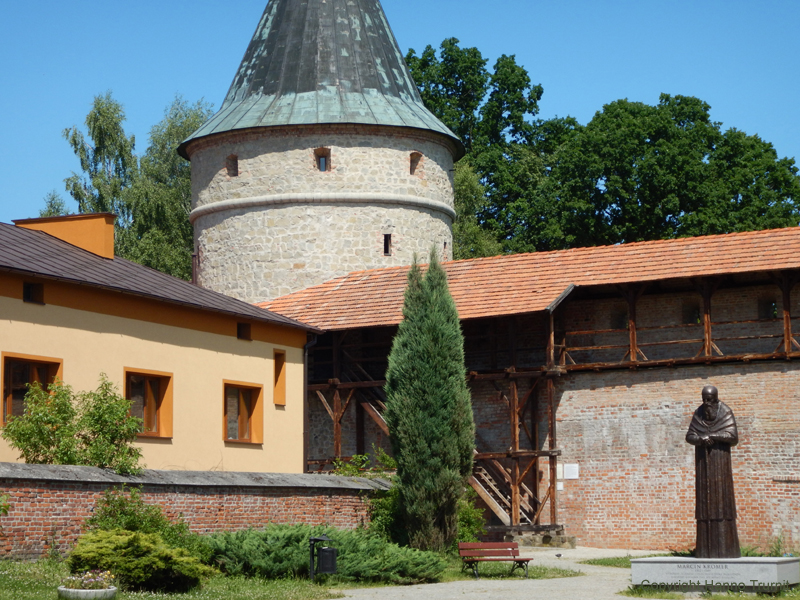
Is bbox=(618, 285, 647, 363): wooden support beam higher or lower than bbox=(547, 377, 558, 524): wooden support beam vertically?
higher

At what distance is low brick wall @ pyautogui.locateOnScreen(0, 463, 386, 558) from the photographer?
44.7 feet

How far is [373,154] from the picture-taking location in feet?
99.6

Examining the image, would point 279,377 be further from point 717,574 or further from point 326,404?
point 717,574

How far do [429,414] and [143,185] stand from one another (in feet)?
69.6

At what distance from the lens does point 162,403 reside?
19250 millimetres

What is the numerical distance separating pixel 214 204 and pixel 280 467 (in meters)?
10.9

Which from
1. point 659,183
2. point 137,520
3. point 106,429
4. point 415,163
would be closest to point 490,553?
point 137,520

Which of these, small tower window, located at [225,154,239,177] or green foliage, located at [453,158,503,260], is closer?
small tower window, located at [225,154,239,177]

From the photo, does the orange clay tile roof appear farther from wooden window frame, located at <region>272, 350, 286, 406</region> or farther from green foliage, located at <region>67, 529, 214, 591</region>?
green foliage, located at <region>67, 529, 214, 591</region>

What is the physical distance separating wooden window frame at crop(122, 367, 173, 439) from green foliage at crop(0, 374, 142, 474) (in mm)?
1829

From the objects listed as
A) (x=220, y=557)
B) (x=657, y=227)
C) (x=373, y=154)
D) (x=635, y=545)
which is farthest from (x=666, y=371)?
(x=657, y=227)

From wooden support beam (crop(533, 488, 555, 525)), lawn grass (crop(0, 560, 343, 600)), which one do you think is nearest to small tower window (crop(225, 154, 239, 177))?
wooden support beam (crop(533, 488, 555, 525))

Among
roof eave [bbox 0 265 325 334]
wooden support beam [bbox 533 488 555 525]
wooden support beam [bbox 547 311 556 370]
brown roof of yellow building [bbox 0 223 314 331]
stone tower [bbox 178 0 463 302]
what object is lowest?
wooden support beam [bbox 533 488 555 525]

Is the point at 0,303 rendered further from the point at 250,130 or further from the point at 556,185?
the point at 556,185
